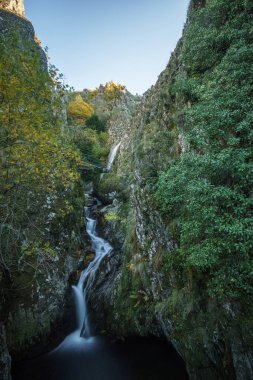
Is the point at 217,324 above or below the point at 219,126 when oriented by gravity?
below

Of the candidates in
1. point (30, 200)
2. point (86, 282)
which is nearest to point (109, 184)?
point (86, 282)

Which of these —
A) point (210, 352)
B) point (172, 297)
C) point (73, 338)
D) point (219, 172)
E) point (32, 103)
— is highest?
point (32, 103)

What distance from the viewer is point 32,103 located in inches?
332

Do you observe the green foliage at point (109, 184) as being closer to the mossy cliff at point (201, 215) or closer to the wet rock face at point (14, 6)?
the mossy cliff at point (201, 215)

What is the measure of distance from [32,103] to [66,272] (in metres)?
9.67

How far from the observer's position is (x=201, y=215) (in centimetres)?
629

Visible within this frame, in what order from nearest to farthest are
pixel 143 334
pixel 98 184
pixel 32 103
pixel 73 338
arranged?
pixel 32 103 < pixel 143 334 < pixel 73 338 < pixel 98 184

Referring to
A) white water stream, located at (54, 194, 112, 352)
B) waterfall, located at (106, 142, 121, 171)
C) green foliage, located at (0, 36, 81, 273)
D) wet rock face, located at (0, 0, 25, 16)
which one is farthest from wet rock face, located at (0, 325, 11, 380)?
wet rock face, located at (0, 0, 25, 16)

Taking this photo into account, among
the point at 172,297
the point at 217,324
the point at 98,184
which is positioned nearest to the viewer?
the point at 217,324

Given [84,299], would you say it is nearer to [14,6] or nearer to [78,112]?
[14,6]

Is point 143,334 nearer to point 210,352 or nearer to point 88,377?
point 88,377

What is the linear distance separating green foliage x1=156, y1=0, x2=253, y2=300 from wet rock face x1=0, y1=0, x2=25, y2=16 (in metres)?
22.9

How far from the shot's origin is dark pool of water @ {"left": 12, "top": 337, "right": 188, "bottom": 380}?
10.8 meters

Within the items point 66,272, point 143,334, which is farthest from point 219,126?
point 66,272
